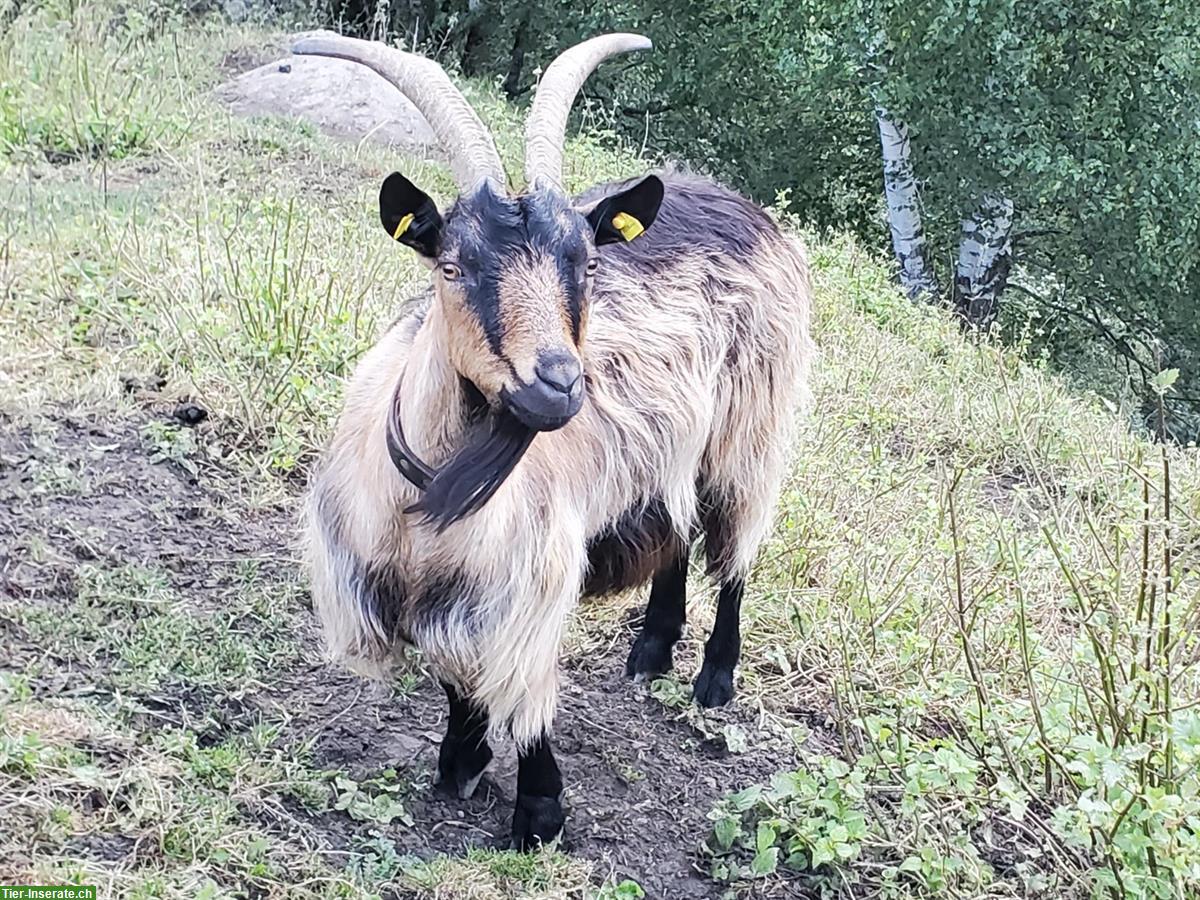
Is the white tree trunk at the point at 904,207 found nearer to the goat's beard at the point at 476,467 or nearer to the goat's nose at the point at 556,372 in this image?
the goat's beard at the point at 476,467

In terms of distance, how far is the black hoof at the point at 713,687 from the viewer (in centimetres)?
441

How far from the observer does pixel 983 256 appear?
13.1 m

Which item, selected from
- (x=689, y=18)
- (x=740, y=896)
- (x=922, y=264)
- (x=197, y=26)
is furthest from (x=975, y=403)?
(x=689, y=18)

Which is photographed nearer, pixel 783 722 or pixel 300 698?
pixel 300 698

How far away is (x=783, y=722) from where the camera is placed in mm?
4375

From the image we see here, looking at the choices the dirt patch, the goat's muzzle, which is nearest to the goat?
the goat's muzzle

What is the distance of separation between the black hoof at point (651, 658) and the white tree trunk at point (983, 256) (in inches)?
358

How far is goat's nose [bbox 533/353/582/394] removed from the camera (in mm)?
2844

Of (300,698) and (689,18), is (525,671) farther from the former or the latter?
(689,18)

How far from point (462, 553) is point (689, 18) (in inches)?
498

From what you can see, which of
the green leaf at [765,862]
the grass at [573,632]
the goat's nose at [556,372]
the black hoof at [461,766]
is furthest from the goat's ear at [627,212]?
the green leaf at [765,862]

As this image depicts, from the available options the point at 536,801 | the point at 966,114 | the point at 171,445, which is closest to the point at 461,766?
the point at 536,801

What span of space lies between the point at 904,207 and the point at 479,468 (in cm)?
1090

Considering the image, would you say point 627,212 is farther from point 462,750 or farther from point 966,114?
point 966,114
